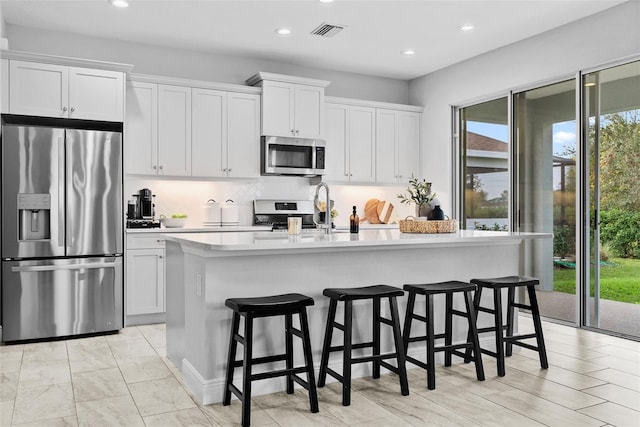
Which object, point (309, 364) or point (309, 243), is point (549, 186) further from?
point (309, 364)

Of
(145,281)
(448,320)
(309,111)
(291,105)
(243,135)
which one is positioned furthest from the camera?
(309,111)

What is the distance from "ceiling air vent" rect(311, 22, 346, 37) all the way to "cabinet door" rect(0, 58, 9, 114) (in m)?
2.66

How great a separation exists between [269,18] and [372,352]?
9.98ft

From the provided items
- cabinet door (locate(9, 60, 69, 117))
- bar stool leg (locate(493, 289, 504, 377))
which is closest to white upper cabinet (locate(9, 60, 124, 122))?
cabinet door (locate(9, 60, 69, 117))

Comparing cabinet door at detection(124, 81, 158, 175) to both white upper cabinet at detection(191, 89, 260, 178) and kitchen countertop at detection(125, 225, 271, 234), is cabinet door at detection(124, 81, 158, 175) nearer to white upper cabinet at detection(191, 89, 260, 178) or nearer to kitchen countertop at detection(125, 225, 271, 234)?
white upper cabinet at detection(191, 89, 260, 178)

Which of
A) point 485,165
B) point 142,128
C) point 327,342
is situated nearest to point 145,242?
point 142,128

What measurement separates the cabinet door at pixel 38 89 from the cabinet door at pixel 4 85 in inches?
0.9

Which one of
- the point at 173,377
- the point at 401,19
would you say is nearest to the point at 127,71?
the point at 401,19

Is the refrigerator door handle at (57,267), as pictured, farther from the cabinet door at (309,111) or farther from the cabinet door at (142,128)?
the cabinet door at (309,111)

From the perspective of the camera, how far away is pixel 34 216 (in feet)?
14.3

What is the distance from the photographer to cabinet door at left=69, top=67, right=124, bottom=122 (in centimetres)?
460

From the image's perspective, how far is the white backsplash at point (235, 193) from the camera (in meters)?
5.54

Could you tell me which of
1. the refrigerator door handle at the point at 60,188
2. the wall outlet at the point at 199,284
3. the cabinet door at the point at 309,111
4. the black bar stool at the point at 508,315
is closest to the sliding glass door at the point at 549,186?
the black bar stool at the point at 508,315

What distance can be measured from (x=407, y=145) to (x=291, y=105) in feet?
5.69
